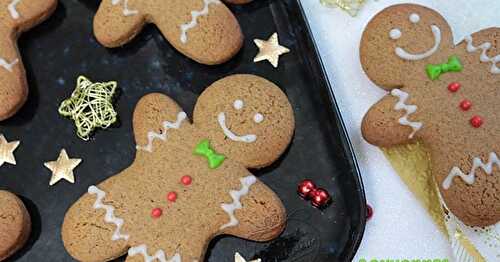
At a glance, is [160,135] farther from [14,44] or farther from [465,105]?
[465,105]

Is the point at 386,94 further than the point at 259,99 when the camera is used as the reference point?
Yes

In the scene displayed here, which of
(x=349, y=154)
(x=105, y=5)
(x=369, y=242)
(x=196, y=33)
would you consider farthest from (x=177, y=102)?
(x=369, y=242)

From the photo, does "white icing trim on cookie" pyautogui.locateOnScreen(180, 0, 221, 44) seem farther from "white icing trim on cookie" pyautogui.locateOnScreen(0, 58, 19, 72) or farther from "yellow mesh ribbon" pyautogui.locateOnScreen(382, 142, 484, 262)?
"yellow mesh ribbon" pyautogui.locateOnScreen(382, 142, 484, 262)

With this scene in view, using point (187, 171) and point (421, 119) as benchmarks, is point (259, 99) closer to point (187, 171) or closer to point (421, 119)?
point (187, 171)

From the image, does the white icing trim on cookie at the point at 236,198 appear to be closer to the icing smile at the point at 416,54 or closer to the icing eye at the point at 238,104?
the icing eye at the point at 238,104

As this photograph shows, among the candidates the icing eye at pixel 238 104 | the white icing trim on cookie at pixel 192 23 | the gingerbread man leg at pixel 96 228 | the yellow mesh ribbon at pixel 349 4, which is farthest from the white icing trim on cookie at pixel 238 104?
the yellow mesh ribbon at pixel 349 4

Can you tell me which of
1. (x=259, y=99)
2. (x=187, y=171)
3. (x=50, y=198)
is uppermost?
(x=259, y=99)

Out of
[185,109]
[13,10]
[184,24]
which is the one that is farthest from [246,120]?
[13,10]
